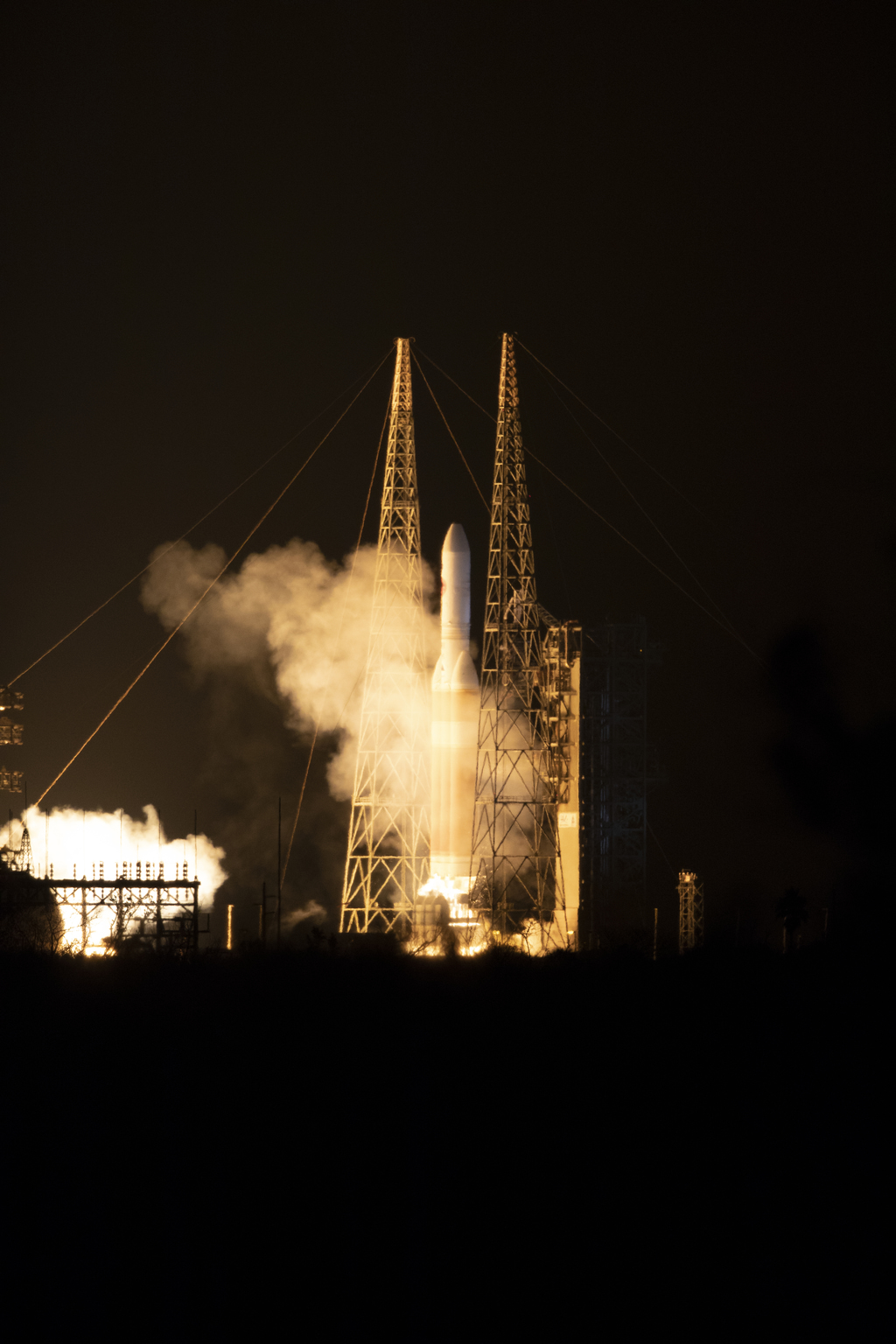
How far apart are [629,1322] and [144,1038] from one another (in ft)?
25.1

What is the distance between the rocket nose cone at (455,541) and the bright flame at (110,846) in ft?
47.5

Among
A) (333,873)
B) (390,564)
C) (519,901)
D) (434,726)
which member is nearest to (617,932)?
(519,901)

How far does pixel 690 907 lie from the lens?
54.9 meters

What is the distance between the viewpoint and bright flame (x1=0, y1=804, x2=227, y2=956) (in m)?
62.0

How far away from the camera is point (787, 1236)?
1781 centimetres

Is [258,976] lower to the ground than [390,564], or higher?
lower

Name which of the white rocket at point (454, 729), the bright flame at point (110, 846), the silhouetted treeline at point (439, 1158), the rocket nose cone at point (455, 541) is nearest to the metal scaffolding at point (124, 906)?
the bright flame at point (110, 846)

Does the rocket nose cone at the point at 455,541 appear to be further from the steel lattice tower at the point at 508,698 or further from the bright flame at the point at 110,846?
the bright flame at the point at 110,846

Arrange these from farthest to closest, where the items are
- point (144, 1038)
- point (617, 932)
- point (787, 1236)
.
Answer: point (617, 932)
point (144, 1038)
point (787, 1236)

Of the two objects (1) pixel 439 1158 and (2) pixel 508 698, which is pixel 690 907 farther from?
(1) pixel 439 1158

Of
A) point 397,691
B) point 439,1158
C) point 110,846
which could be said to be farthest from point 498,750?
point 439,1158

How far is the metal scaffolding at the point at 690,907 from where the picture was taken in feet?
176

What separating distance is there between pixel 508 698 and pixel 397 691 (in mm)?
5150

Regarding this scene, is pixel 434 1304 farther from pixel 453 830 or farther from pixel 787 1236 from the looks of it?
pixel 453 830
